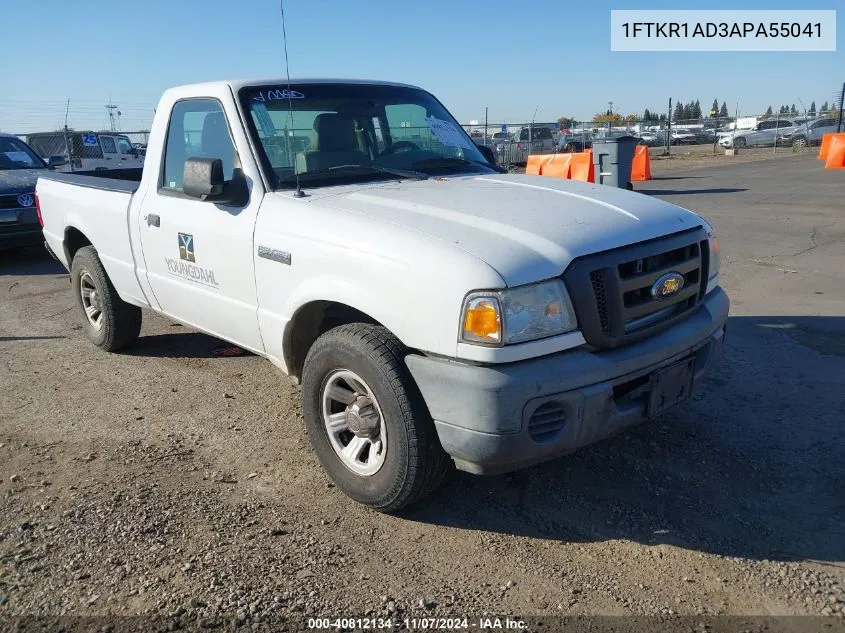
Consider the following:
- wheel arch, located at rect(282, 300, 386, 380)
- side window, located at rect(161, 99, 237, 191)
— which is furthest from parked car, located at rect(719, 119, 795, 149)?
wheel arch, located at rect(282, 300, 386, 380)

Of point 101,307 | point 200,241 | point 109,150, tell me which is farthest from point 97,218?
point 109,150

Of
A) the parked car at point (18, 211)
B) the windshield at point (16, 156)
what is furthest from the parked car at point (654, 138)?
the parked car at point (18, 211)

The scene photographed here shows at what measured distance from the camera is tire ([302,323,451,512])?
115 inches

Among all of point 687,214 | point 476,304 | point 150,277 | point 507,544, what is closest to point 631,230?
point 687,214

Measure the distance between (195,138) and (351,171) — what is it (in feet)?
3.54

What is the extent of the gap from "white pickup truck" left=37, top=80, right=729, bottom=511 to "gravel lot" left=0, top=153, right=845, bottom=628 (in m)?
0.39

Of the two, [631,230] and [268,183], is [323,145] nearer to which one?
[268,183]

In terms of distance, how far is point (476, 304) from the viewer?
8.77ft

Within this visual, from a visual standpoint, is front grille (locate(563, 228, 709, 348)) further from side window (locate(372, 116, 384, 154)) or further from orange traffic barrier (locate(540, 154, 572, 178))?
orange traffic barrier (locate(540, 154, 572, 178))

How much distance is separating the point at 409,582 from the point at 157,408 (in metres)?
2.54

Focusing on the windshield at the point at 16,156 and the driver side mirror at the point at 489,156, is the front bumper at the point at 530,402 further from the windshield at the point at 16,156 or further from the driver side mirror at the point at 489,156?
the windshield at the point at 16,156

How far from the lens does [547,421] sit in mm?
2775

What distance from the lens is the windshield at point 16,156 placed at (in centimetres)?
1061

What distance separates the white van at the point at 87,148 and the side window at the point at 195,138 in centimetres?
1591
